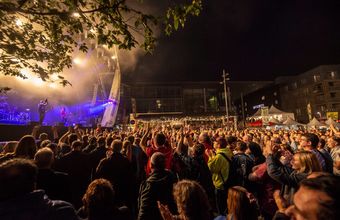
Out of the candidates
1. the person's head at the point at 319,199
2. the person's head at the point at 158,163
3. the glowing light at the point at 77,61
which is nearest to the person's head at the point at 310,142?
the person's head at the point at 158,163

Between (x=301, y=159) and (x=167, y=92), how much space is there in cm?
5090

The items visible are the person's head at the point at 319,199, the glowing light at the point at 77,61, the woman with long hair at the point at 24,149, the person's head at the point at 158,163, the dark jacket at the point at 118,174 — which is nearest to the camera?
the person's head at the point at 319,199

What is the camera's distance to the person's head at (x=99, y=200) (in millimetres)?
2223

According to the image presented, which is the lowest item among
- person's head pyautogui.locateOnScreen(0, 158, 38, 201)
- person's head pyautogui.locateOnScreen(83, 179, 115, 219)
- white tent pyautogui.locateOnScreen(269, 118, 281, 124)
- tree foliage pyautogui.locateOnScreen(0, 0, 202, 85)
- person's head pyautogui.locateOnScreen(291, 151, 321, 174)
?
person's head pyautogui.locateOnScreen(83, 179, 115, 219)

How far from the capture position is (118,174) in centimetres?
423

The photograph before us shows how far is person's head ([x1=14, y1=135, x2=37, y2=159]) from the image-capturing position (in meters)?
4.03

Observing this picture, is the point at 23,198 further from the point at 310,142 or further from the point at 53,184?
the point at 310,142

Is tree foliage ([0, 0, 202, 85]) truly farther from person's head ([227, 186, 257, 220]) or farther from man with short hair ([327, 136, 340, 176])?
man with short hair ([327, 136, 340, 176])

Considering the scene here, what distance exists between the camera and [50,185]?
308cm

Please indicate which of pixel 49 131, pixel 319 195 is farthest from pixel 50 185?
pixel 49 131

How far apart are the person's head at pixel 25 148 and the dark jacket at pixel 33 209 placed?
2691 millimetres

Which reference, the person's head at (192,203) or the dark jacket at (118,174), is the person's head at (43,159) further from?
the person's head at (192,203)

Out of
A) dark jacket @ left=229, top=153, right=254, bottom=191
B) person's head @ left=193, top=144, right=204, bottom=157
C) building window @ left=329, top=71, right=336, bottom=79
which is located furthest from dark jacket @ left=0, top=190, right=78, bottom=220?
building window @ left=329, top=71, right=336, bottom=79

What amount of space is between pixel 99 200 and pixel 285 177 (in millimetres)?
2754
